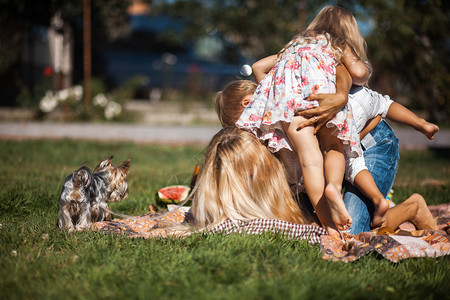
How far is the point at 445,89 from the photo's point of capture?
425 inches

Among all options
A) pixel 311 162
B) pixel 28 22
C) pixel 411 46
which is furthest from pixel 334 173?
pixel 28 22

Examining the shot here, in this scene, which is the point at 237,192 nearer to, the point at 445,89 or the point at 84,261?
the point at 84,261

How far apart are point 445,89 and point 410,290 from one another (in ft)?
32.4

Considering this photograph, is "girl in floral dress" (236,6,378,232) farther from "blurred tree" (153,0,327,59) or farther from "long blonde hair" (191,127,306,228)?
"blurred tree" (153,0,327,59)

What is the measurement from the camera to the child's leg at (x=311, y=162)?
9.60ft

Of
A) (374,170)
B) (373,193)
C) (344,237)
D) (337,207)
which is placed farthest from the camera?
(374,170)

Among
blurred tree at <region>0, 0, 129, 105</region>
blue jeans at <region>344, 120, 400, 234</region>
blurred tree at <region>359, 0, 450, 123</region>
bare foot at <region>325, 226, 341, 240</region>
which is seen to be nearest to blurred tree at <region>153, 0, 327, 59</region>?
blurred tree at <region>0, 0, 129, 105</region>

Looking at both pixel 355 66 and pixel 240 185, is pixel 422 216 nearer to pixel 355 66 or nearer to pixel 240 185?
pixel 355 66

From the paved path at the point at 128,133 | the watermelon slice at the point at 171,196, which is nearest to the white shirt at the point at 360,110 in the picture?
the watermelon slice at the point at 171,196

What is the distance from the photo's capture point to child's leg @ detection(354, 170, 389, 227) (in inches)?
118

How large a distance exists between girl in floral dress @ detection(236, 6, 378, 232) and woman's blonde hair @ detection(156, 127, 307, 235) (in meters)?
0.13

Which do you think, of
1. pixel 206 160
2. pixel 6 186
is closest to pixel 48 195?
pixel 6 186

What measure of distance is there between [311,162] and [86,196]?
1452 mm

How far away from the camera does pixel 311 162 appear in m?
2.92
